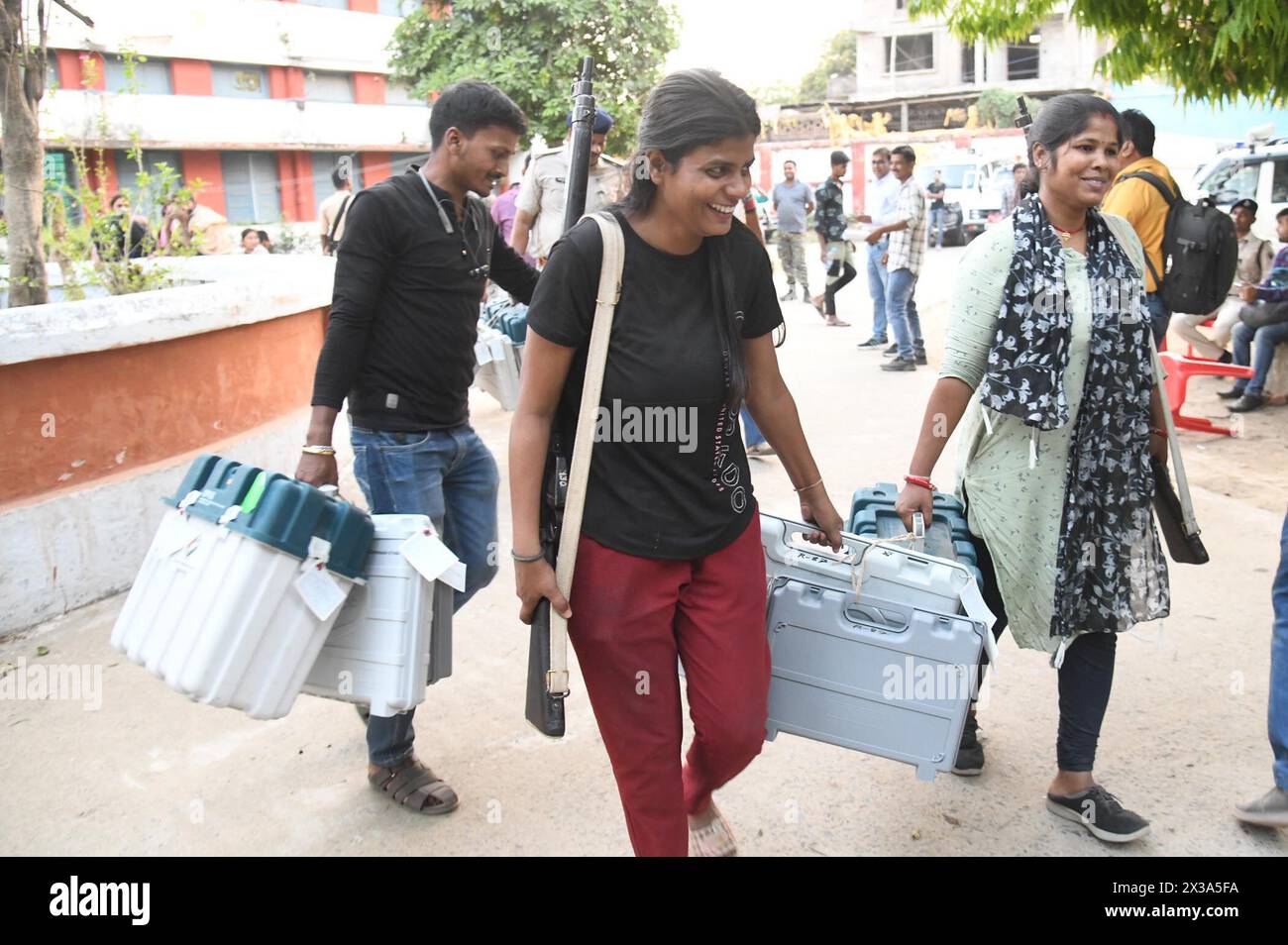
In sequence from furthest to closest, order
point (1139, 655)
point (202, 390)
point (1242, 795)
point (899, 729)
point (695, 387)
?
1. point (202, 390)
2. point (1139, 655)
3. point (1242, 795)
4. point (899, 729)
5. point (695, 387)

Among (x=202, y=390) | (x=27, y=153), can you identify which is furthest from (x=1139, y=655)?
(x=27, y=153)

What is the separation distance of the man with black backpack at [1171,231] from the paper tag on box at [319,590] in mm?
3781

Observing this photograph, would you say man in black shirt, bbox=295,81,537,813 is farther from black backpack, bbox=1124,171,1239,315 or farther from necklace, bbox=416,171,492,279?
black backpack, bbox=1124,171,1239,315

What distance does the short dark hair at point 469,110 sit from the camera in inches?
120

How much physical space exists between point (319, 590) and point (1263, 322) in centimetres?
750

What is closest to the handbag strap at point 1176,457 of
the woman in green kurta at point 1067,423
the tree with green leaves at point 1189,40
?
the woman in green kurta at point 1067,423

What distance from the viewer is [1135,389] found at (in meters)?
2.81

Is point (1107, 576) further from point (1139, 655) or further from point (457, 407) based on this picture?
point (457, 407)

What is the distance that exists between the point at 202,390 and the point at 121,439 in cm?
54

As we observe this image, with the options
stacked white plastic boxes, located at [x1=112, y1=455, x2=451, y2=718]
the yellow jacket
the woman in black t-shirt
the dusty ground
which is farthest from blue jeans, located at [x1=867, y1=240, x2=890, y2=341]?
stacked white plastic boxes, located at [x1=112, y1=455, x2=451, y2=718]

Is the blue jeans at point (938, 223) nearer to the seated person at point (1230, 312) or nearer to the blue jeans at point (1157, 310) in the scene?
the seated person at point (1230, 312)

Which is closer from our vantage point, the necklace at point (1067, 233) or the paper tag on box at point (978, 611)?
the paper tag on box at point (978, 611)

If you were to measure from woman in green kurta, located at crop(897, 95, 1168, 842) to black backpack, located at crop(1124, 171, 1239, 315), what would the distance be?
210cm

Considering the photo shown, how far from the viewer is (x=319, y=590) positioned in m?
2.52
